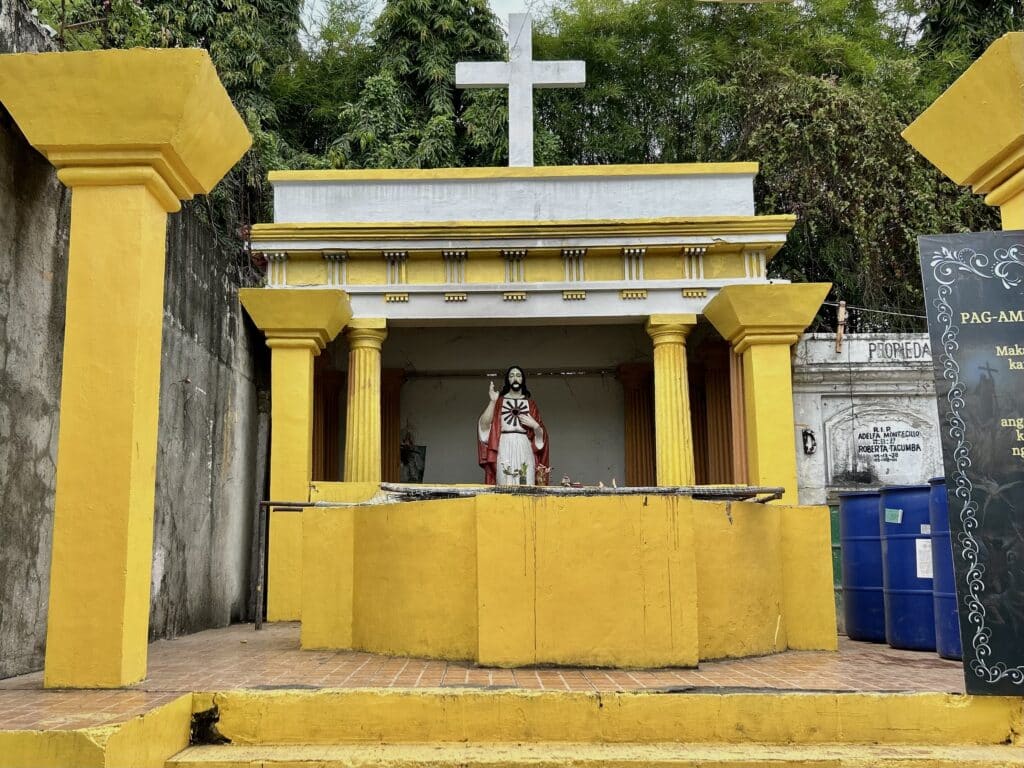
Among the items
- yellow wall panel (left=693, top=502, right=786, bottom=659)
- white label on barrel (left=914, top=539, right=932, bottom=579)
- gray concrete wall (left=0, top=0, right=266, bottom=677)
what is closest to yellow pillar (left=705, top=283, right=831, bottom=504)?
white label on barrel (left=914, top=539, right=932, bottom=579)

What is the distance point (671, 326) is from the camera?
1215 centimetres

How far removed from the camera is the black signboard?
506cm

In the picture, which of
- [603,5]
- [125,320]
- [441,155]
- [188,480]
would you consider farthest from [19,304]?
[603,5]

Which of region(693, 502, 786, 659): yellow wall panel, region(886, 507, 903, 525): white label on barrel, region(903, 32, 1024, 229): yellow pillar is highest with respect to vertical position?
region(903, 32, 1024, 229): yellow pillar

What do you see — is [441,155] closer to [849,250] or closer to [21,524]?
[849,250]

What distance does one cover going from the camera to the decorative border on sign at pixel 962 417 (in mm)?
5055

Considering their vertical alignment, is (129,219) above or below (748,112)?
below

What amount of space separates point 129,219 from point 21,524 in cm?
207

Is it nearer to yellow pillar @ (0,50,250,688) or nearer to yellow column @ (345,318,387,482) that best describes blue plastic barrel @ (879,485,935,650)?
yellow pillar @ (0,50,250,688)

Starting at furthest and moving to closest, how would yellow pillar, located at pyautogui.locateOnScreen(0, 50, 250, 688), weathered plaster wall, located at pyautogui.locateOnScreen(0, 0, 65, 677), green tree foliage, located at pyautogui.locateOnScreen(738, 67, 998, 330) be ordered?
green tree foliage, located at pyautogui.locateOnScreen(738, 67, 998, 330) → weathered plaster wall, located at pyautogui.locateOnScreen(0, 0, 65, 677) → yellow pillar, located at pyautogui.locateOnScreen(0, 50, 250, 688)

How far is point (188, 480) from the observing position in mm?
9445

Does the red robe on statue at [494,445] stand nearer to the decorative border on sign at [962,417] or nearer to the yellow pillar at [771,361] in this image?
the yellow pillar at [771,361]

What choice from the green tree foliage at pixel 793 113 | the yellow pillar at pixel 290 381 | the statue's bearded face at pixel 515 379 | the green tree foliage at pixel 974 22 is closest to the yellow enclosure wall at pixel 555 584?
the yellow pillar at pixel 290 381

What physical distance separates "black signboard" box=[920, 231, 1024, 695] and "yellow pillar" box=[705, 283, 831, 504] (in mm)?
5645
